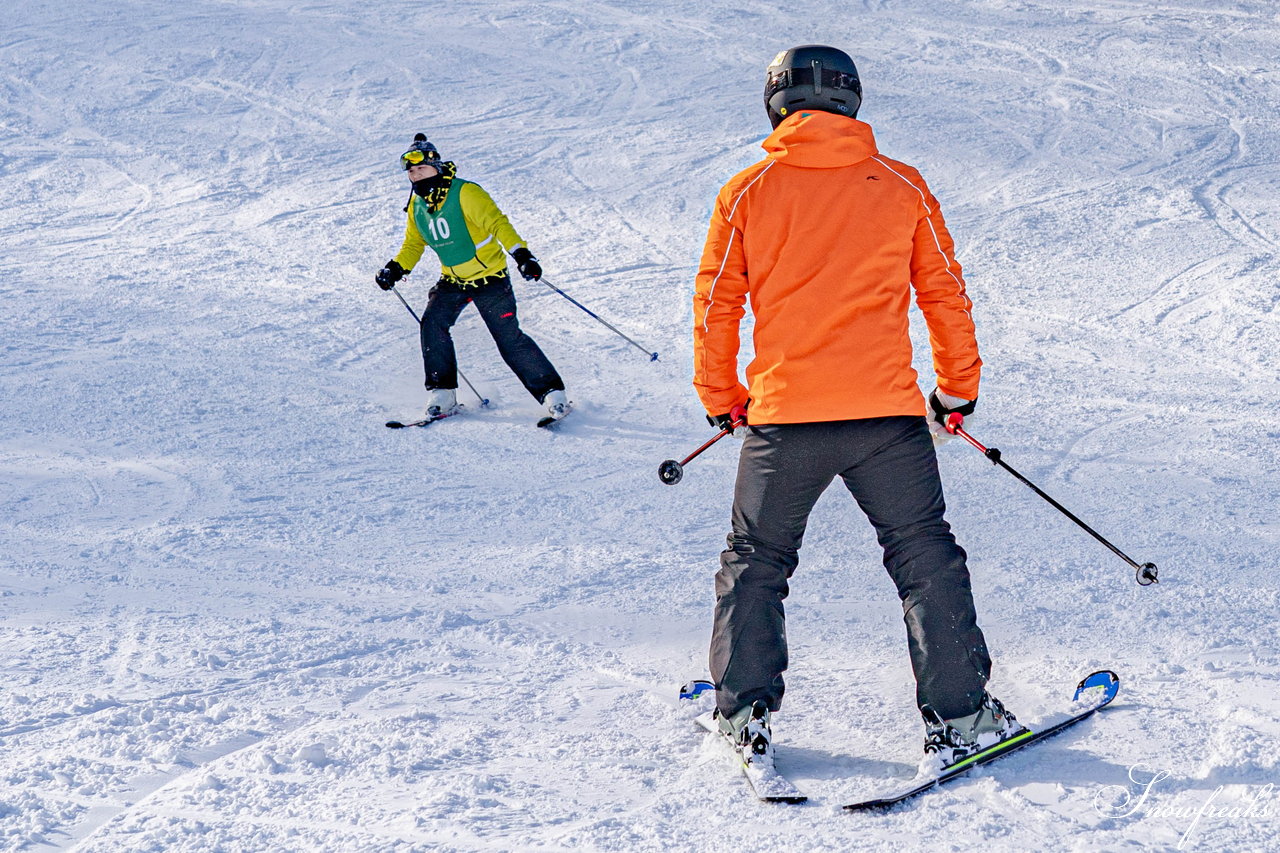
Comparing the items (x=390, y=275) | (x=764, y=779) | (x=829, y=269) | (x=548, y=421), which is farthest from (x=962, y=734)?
(x=390, y=275)

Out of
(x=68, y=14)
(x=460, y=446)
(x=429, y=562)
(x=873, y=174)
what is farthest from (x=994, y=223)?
(x=68, y=14)

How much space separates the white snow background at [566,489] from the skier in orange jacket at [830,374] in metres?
0.32

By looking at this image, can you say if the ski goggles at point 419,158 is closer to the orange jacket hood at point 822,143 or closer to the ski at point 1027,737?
the orange jacket hood at point 822,143

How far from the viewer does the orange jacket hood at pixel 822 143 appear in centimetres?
280

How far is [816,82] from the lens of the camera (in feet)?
9.42

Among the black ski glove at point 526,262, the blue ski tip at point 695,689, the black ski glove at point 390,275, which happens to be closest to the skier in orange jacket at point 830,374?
the blue ski tip at point 695,689

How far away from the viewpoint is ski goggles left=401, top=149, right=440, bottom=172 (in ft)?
20.2

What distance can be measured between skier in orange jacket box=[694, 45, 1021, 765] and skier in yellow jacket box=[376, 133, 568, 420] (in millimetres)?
3494

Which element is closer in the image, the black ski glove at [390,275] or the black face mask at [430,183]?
the black face mask at [430,183]

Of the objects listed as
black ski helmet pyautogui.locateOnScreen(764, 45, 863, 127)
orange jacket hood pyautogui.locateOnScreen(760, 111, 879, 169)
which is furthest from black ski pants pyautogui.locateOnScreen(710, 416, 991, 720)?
black ski helmet pyautogui.locateOnScreen(764, 45, 863, 127)

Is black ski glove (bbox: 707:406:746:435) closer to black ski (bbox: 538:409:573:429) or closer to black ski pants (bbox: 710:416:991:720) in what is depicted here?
black ski pants (bbox: 710:416:991:720)

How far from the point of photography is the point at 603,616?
13.5 ft

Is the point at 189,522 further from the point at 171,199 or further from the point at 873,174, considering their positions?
the point at 171,199
